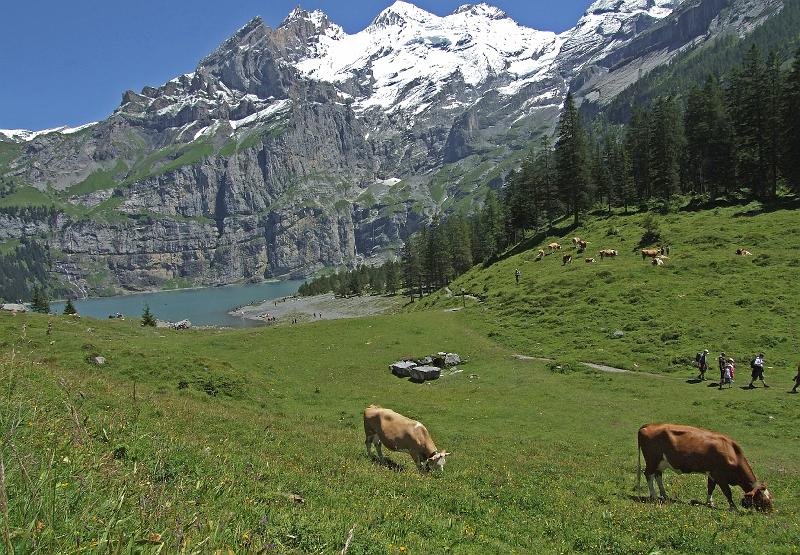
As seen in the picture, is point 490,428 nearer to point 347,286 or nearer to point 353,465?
point 353,465

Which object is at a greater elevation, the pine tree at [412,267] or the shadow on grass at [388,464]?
the pine tree at [412,267]

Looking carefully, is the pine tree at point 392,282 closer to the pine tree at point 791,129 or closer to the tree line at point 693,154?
the tree line at point 693,154

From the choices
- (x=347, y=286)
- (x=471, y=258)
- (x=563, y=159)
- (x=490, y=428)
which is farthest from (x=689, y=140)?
(x=347, y=286)

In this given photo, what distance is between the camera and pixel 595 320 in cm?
4350

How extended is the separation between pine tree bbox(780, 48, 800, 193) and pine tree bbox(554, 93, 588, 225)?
1080 inches

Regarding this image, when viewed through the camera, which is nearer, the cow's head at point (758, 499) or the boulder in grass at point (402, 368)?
the cow's head at point (758, 499)

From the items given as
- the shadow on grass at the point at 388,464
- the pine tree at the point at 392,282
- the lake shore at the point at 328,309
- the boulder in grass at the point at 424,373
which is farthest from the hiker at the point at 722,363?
the pine tree at the point at 392,282

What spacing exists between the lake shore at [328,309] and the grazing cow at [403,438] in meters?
94.0

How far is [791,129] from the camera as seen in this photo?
64000 mm

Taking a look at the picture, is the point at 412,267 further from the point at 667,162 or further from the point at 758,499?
the point at 758,499

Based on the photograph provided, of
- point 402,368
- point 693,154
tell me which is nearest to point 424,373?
point 402,368

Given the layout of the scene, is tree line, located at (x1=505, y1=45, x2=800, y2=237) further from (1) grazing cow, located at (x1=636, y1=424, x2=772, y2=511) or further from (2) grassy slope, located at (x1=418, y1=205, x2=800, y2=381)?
(1) grazing cow, located at (x1=636, y1=424, x2=772, y2=511)

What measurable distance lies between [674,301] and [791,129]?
4260cm

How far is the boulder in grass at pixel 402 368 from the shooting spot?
37.8 metres
